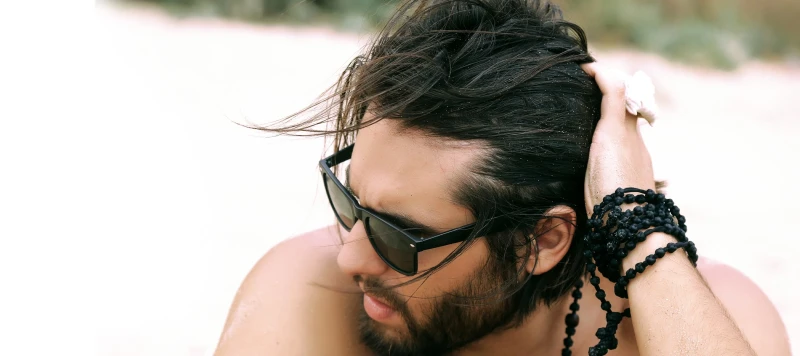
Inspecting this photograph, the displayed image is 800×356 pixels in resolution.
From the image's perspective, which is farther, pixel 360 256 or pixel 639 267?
pixel 360 256

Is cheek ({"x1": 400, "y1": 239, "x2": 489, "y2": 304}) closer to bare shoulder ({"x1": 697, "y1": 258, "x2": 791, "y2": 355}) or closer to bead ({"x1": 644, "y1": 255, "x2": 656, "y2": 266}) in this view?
bead ({"x1": 644, "y1": 255, "x2": 656, "y2": 266})

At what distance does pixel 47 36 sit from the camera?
757 centimetres

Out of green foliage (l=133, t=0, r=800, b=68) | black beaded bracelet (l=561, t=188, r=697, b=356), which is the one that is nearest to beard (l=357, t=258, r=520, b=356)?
black beaded bracelet (l=561, t=188, r=697, b=356)

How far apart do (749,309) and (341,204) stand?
1.34m

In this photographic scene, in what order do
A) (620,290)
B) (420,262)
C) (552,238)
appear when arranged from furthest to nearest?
(552,238), (420,262), (620,290)

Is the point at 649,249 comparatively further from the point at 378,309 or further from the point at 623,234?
the point at 378,309

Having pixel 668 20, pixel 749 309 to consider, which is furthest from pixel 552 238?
pixel 668 20

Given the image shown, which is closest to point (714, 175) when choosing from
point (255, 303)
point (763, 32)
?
point (763, 32)

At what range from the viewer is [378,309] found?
2479 mm

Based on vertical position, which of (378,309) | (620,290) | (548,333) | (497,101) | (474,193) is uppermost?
(497,101)

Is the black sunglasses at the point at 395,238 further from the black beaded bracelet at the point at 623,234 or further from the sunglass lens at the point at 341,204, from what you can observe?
the black beaded bracelet at the point at 623,234

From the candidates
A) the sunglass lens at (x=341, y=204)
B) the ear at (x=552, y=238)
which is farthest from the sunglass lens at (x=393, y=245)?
the ear at (x=552, y=238)

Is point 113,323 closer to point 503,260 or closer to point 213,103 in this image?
point 503,260

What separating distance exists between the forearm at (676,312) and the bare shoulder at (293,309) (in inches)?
36.4
